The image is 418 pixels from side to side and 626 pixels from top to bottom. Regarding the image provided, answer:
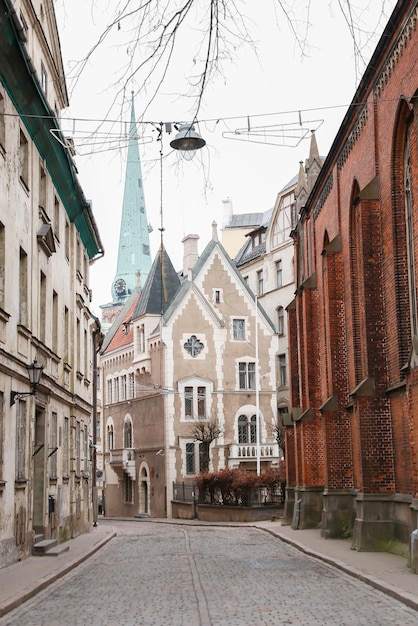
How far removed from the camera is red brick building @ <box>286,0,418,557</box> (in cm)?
1697

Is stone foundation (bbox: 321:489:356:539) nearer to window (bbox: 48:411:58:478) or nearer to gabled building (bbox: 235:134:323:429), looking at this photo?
window (bbox: 48:411:58:478)

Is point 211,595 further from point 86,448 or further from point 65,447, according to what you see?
point 86,448

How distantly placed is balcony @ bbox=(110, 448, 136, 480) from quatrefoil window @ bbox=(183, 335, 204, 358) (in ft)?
23.9

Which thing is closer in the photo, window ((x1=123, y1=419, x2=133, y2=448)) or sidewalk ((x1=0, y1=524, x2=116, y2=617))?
sidewalk ((x1=0, y1=524, x2=116, y2=617))

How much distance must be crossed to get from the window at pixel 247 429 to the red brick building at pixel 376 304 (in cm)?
2777

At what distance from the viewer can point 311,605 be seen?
438 inches

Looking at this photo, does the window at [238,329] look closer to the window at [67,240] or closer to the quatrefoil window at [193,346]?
the quatrefoil window at [193,346]

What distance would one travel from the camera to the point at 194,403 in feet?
170

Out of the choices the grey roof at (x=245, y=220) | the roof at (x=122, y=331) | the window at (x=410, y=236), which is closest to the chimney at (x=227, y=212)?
the grey roof at (x=245, y=220)

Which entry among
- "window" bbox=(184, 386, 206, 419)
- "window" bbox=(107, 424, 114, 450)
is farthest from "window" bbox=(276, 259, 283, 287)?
"window" bbox=(107, 424, 114, 450)

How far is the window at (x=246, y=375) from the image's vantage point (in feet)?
176

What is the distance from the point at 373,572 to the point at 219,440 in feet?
121

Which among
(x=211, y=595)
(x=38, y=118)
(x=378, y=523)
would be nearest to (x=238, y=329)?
(x=38, y=118)

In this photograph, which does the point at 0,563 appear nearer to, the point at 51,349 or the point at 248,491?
the point at 51,349
